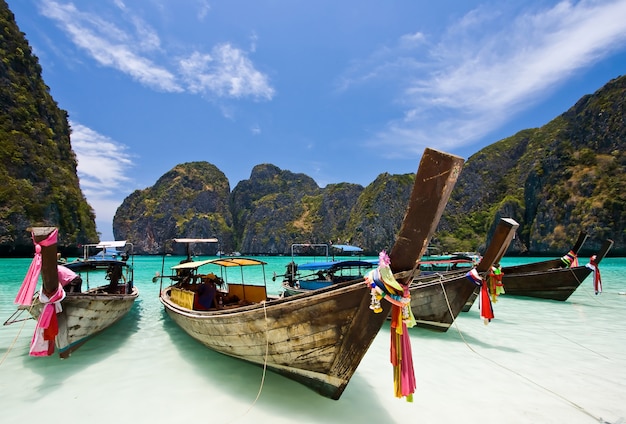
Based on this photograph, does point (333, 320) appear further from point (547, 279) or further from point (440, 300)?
point (547, 279)

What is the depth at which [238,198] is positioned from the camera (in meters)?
176

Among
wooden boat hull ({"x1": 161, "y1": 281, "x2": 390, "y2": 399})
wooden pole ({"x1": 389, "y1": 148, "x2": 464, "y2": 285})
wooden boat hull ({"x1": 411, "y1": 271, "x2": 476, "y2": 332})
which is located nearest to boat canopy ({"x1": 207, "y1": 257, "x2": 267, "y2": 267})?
wooden boat hull ({"x1": 161, "y1": 281, "x2": 390, "y2": 399})

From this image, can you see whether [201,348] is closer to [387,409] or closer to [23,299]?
[23,299]

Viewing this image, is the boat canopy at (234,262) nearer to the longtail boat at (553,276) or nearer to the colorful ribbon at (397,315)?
the colorful ribbon at (397,315)

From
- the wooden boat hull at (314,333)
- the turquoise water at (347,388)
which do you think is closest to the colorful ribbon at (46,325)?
the turquoise water at (347,388)

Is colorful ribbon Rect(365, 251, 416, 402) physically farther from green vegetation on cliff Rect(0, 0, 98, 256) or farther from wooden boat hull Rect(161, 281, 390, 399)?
green vegetation on cliff Rect(0, 0, 98, 256)

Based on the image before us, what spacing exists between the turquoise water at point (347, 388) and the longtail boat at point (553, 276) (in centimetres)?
684

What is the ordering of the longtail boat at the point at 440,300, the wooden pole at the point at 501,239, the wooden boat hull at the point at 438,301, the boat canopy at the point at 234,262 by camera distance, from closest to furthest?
the wooden pole at the point at 501,239 → the longtail boat at the point at 440,300 → the wooden boat hull at the point at 438,301 → the boat canopy at the point at 234,262

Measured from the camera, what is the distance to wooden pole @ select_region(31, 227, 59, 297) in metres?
5.64

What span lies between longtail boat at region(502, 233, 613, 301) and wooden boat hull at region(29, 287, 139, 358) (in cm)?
1838

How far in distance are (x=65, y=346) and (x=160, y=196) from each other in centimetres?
15548

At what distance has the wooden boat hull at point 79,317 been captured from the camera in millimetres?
6953

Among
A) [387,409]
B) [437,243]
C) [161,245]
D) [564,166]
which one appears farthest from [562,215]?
[161,245]

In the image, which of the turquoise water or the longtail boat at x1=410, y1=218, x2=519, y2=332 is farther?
the longtail boat at x1=410, y1=218, x2=519, y2=332
